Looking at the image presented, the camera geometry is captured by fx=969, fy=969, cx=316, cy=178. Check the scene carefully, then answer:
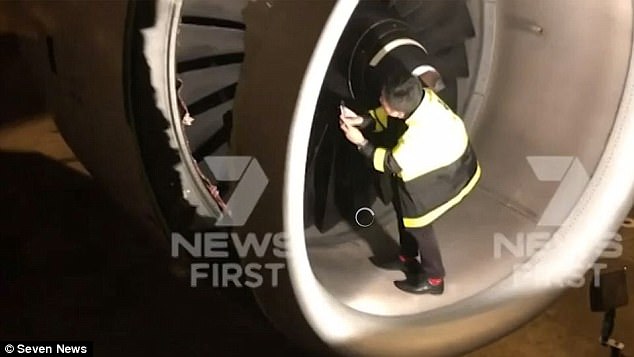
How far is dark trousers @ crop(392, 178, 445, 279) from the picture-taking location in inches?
54.9

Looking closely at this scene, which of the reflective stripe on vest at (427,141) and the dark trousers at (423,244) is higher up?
the reflective stripe on vest at (427,141)

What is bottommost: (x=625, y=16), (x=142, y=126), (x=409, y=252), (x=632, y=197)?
(x=409, y=252)

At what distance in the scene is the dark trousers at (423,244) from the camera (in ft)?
4.58

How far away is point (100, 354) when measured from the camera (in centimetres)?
146

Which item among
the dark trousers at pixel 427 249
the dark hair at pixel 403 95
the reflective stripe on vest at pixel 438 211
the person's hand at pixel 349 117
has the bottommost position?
the dark trousers at pixel 427 249

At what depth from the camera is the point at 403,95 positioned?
1316mm

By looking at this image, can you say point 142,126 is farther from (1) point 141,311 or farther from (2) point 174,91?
(1) point 141,311

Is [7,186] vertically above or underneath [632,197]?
underneath

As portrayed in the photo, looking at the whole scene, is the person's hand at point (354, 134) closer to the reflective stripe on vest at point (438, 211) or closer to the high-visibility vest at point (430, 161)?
the high-visibility vest at point (430, 161)

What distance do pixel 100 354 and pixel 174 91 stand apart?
468 mm

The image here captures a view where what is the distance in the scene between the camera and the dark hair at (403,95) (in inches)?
51.8

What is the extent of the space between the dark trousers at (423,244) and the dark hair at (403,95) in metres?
0.13

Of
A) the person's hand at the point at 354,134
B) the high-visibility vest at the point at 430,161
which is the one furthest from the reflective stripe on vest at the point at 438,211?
the person's hand at the point at 354,134

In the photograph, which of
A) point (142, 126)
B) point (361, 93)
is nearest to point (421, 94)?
point (361, 93)
